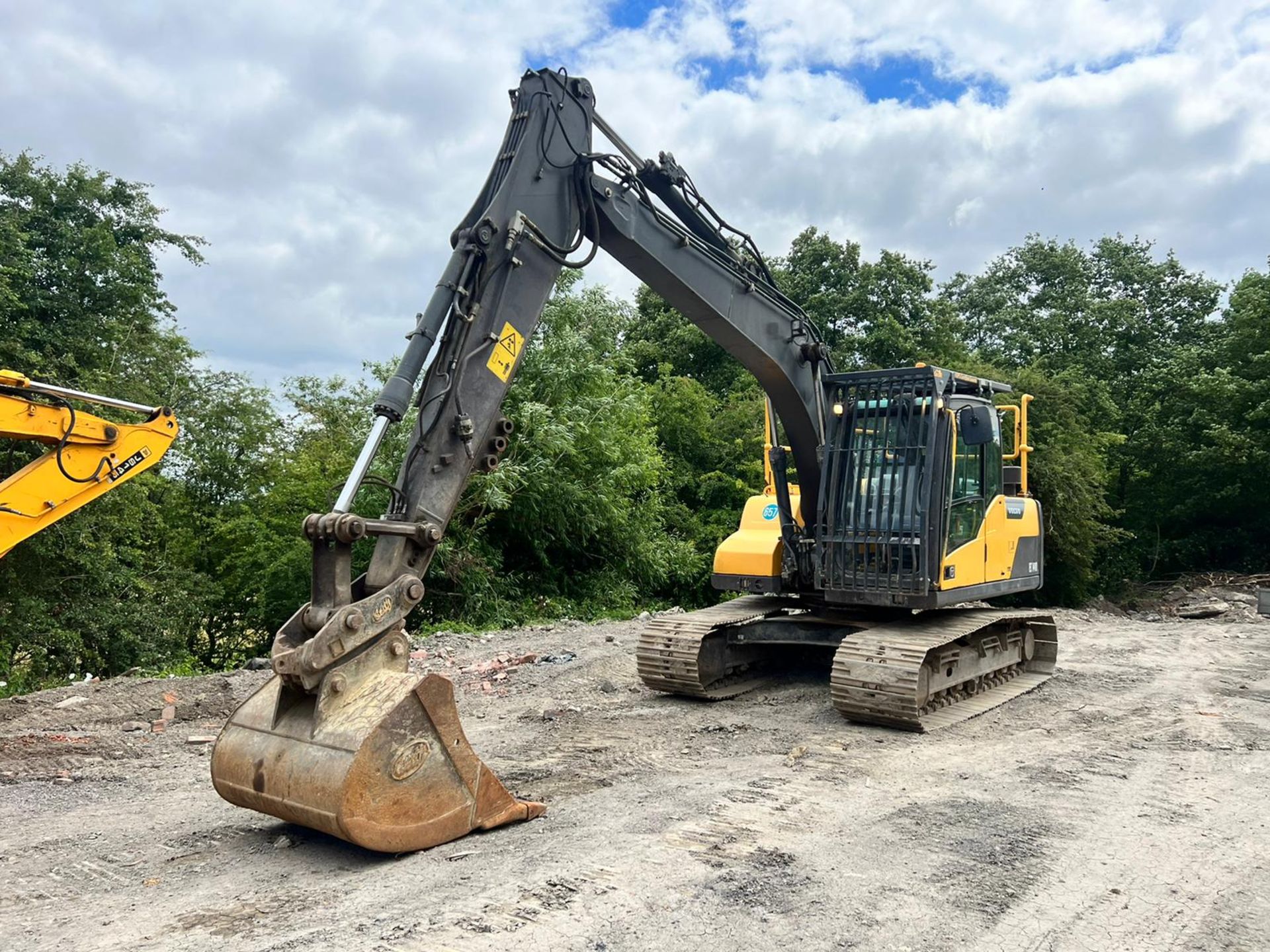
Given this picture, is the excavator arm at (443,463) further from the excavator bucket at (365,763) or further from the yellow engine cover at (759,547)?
the yellow engine cover at (759,547)

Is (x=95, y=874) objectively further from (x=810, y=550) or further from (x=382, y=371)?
(x=382, y=371)

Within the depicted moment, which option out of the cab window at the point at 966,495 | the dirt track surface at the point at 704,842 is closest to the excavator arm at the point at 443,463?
the dirt track surface at the point at 704,842

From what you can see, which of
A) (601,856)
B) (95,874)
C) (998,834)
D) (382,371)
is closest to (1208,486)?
(382,371)

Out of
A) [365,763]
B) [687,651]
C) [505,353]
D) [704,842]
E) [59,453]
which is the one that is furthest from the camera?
[687,651]

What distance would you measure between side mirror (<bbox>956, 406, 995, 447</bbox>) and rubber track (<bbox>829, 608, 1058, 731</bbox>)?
147 cm

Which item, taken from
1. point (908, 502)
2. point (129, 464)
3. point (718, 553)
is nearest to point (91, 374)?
point (129, 464)

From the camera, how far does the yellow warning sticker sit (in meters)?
5.23

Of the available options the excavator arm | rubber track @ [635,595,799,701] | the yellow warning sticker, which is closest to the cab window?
rubber track @ [635,595,799,701]

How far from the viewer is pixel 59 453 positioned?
23.0 feet

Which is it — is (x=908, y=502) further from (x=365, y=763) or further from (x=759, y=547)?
(x=365, y=763)

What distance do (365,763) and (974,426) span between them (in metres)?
5.18

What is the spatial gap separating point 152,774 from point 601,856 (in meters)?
3.38

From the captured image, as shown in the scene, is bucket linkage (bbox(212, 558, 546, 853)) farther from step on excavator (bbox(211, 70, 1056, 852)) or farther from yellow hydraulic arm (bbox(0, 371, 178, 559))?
yellow hydraulic arm (bbox(0, 371, 178, 559))

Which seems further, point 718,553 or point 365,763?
point 718,553
